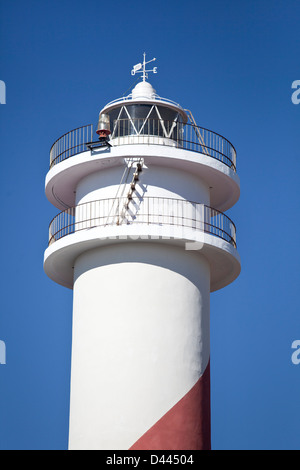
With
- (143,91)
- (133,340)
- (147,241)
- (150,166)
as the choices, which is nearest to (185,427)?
(133,340)

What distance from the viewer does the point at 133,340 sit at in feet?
118

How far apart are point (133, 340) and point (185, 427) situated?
3.14m

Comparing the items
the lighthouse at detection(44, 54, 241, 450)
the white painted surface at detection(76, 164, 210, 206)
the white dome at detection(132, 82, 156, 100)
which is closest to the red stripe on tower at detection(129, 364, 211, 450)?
the lighthouse at detection(44, 54, 241, 450)

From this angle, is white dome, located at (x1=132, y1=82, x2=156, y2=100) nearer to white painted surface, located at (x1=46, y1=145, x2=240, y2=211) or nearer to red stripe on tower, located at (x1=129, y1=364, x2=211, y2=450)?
white painted surface, located at (x1=46, y1=145, x2=240, y2=211)

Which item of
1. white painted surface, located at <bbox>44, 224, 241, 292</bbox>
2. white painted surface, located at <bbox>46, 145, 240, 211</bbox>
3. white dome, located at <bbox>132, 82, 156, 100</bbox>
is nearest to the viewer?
white painted surface, located at <bbox>44, 224, 241, 292</bbox>

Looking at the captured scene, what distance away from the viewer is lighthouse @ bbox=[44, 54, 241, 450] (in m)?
35.7

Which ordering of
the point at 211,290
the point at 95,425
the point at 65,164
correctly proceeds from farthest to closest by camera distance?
the point at 211,290 → the point at 65,164 → the point at 95,425

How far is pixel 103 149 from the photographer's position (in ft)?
123

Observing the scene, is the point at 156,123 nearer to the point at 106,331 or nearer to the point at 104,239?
the point at 104,239

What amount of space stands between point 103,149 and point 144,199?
2.11 meters

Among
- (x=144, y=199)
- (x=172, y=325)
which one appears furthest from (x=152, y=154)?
(x=172, y=325)

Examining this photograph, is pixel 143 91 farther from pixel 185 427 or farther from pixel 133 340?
pixel 185 427

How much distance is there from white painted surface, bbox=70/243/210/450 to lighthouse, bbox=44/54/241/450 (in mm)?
32

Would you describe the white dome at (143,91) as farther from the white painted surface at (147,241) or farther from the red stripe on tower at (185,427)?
the red stripe on tower at (185,427)
